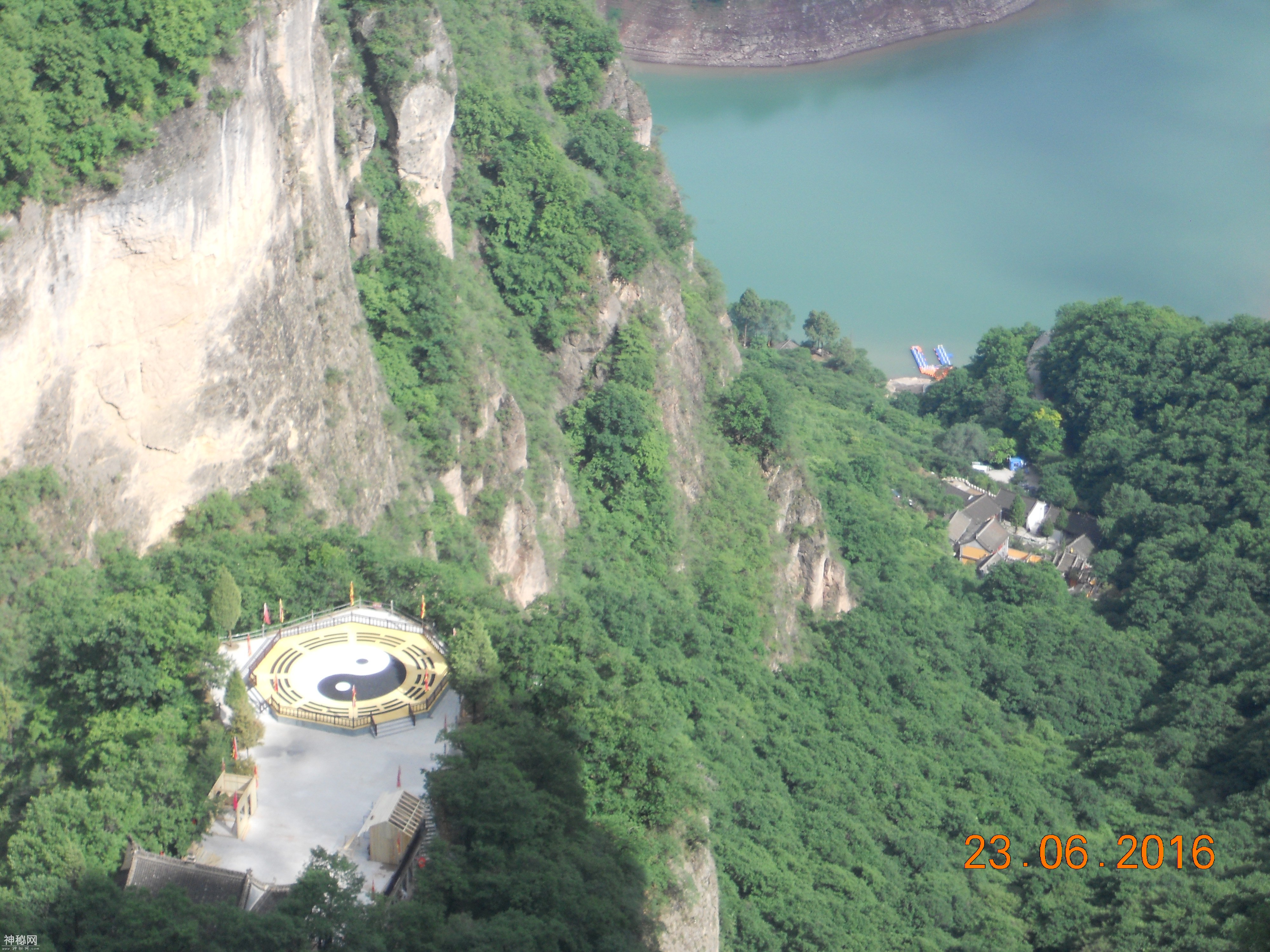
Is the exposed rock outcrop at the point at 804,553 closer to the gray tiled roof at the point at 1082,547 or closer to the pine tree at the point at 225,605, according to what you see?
the gray tiled roof at the point at 1082,547

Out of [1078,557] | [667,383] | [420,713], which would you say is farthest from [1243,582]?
[420,713]

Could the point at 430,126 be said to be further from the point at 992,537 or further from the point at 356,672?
the point at 992,537

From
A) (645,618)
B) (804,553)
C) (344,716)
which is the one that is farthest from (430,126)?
(344,716)

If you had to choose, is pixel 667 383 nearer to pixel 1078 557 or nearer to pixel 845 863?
pixel 845 863

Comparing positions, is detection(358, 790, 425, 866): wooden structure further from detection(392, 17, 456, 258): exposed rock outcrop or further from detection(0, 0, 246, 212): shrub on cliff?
detection(392, 17, 456, 258): exposed rock outcrop

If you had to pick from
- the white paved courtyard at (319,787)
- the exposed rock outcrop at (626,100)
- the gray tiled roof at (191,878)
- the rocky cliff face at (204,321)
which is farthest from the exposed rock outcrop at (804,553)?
the gray tiled roof at (191,878)

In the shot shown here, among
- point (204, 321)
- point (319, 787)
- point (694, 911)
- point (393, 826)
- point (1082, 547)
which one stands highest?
point (204, 321)
